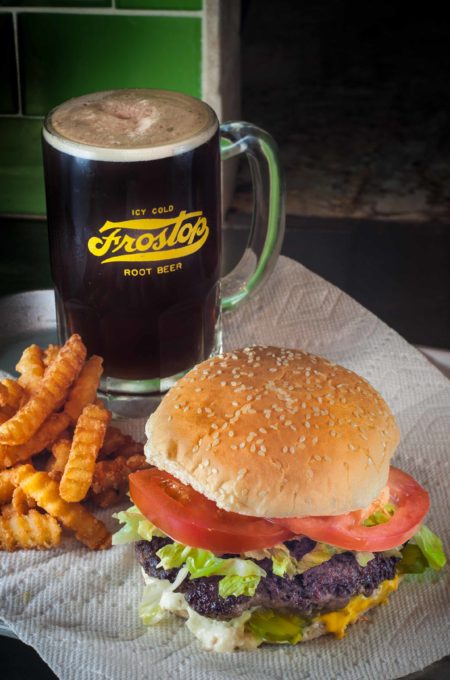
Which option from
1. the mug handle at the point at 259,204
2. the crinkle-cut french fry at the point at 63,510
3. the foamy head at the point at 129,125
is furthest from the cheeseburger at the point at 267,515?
the mug handle at the point at 259,204

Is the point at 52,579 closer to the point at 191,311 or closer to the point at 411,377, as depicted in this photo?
the point at 191,311

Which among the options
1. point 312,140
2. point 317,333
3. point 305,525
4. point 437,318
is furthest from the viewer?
point 312,140

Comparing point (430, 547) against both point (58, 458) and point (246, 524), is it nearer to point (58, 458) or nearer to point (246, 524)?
point (246, 524)

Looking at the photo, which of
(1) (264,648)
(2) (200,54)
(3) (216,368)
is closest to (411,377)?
(3) (216,368)

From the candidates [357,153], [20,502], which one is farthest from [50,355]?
[357,153]

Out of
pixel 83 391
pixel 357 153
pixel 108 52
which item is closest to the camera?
pixel 83 391

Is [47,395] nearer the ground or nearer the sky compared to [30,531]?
nearer the sky

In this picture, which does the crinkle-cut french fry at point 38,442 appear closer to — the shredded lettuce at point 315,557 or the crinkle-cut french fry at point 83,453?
the crinkle-cut french fry at point 83,453
